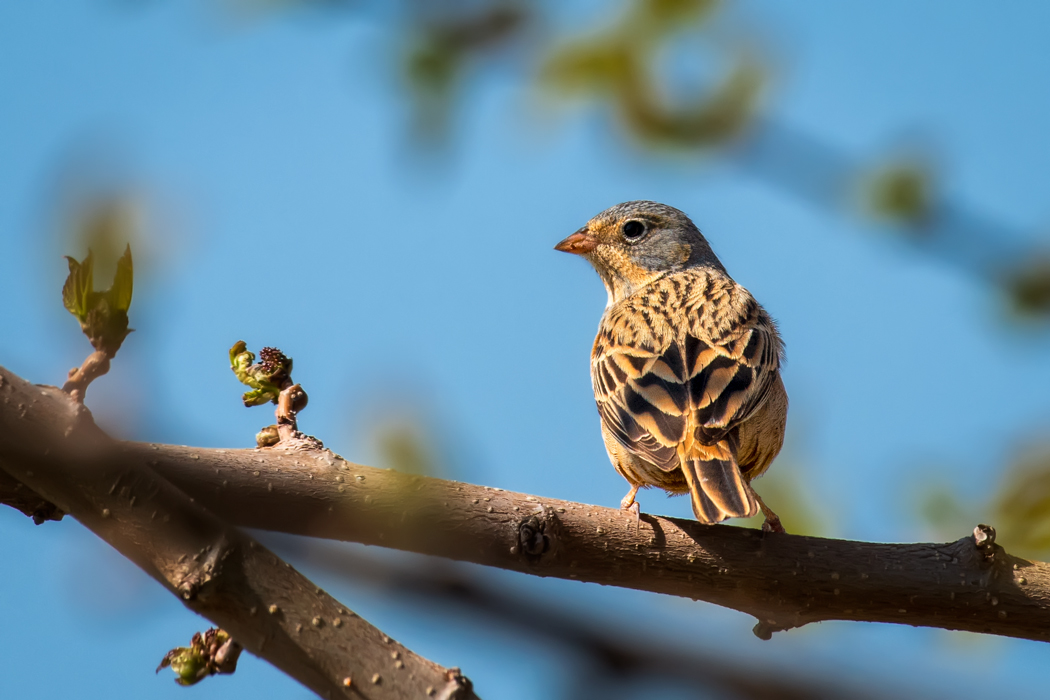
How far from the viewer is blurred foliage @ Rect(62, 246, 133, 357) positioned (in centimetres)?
254

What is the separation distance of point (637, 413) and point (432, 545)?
2.51 metres

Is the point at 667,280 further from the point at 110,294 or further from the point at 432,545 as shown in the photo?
the point at 110,294

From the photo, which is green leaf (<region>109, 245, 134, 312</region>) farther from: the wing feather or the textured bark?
the wing feather

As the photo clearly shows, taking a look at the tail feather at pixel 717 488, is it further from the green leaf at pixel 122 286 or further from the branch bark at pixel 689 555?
the green leaf at pixel 122 286

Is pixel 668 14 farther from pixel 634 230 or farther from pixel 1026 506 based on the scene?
pixel 634 230

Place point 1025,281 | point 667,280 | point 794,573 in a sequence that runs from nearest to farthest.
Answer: point 1025,281 → point 794,573 → point 667,280

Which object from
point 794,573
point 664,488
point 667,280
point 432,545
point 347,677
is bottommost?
point 347,677

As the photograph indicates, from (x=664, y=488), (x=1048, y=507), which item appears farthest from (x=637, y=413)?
(x=1048, y=507)

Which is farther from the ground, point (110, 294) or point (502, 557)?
point (502, 557)

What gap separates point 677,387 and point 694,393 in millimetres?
145

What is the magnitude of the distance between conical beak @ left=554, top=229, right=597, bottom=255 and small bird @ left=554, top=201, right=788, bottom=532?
873 millimetres

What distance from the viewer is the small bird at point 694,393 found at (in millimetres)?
4980

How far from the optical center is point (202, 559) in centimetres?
238

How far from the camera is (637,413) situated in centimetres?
538
